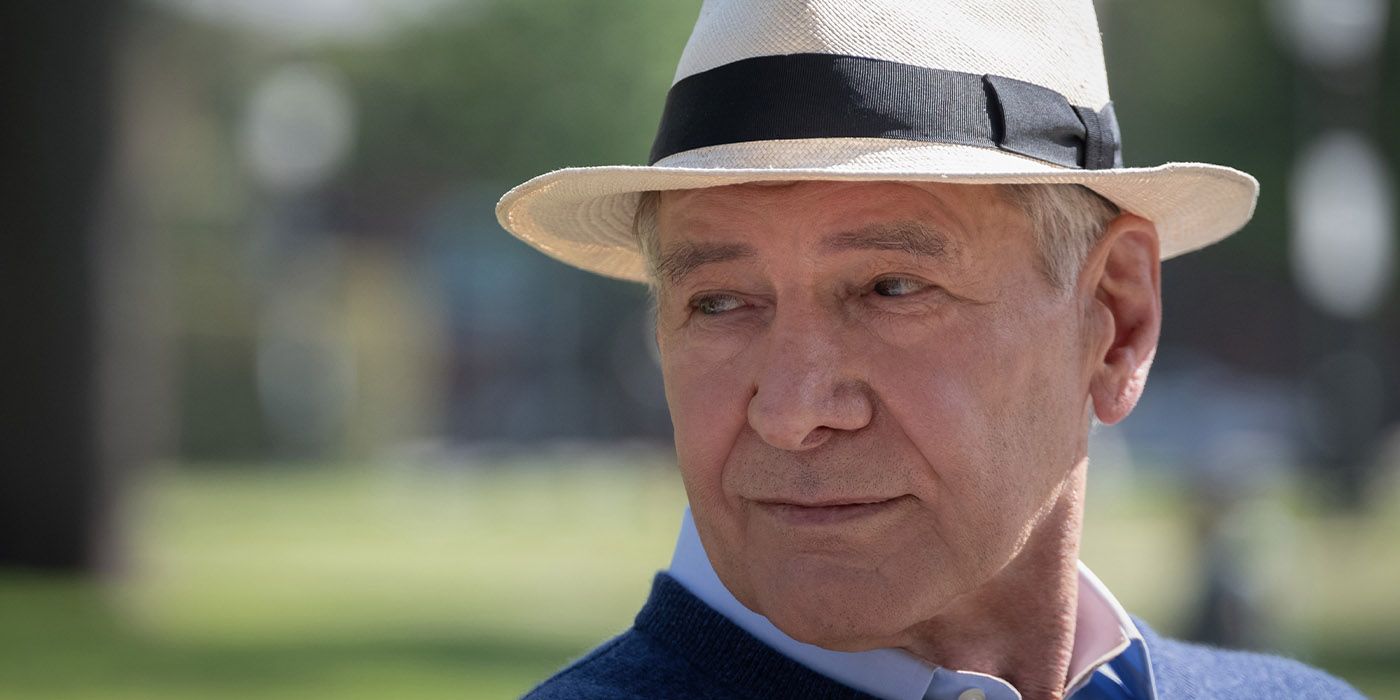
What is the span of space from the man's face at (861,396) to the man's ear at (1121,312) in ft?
0.52

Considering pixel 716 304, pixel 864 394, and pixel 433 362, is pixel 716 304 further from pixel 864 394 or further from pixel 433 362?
pixel 433 362

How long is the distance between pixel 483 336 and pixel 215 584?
28789mm

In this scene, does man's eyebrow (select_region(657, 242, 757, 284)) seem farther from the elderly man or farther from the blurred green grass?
the blurred green grass

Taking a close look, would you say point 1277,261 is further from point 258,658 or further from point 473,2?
point 258,658

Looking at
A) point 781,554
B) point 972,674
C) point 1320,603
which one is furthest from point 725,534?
point 1320,603

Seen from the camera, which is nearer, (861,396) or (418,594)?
(861,396)

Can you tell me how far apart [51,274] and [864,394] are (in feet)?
37.9

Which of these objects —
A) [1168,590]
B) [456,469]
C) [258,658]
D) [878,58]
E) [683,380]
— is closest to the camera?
[878,58]

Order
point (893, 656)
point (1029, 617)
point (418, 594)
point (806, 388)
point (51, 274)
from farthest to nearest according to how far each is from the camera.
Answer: point (418, 594)
point (51, 274)
point (1029, 617)
point (893, 656)
point (806, 388)

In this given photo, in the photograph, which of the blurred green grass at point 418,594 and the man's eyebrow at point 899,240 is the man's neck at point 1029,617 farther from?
the blurred green grass at point 418,594

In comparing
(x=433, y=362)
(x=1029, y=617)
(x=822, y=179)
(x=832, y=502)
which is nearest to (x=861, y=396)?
(x=832, y=502)

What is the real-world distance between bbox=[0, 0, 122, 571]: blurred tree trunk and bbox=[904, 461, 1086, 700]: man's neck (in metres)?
11.2

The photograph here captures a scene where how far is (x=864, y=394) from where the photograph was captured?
204cm

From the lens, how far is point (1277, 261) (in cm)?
3262
